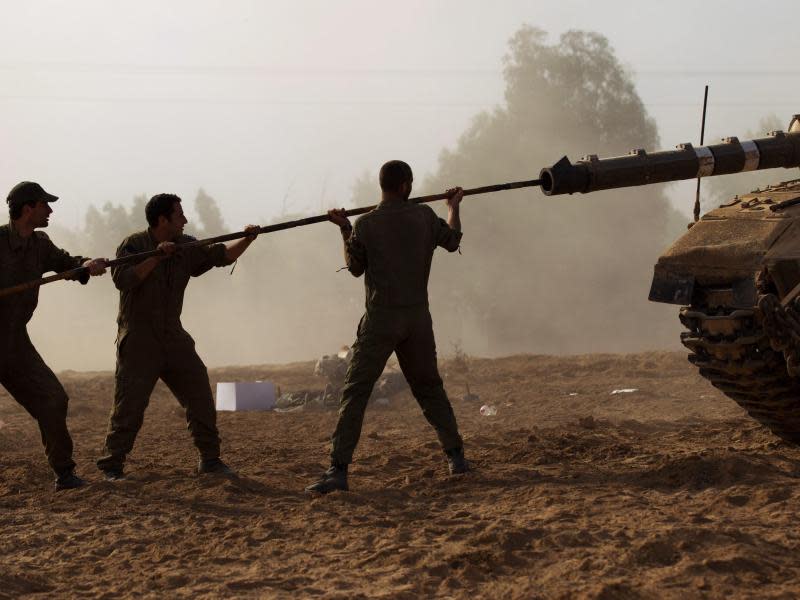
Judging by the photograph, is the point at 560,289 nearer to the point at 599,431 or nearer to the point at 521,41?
the point at 521,41

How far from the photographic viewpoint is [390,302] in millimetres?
6484

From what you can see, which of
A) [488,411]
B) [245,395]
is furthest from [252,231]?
[245,395]

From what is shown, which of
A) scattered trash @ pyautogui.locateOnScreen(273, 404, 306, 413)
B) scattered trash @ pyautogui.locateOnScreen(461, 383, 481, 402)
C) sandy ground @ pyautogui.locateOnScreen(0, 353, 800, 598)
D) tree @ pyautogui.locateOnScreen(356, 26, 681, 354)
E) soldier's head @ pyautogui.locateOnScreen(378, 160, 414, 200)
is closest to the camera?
sandy ground @ pyautogui.locateOnScreen(0, 353, 800, 598)

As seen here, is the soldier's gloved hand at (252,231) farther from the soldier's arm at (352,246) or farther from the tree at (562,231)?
the tree at (562,231)

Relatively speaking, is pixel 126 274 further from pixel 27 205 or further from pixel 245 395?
pixel 245 395

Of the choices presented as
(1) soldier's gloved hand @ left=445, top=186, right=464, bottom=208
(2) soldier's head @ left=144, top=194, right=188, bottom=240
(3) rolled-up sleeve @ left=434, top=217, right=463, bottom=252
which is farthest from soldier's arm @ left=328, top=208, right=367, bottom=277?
(2) soldier's head @ left=144, top=194, right=188, bottom=240

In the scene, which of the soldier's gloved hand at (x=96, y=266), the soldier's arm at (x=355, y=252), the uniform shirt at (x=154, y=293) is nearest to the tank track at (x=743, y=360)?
the soldier's arm at (x=355, y=252)

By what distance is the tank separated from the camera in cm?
616

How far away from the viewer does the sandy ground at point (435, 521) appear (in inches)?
178

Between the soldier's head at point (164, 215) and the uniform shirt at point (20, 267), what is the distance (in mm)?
560

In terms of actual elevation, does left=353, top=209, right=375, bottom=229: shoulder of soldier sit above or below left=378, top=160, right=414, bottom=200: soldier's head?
below

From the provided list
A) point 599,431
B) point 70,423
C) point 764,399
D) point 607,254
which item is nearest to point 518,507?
point 764,399

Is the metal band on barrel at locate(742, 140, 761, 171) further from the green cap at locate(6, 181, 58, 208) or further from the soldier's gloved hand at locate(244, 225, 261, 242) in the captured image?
the green cap at locate(6, 181, 58, 208)

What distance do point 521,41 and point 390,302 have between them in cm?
3755
